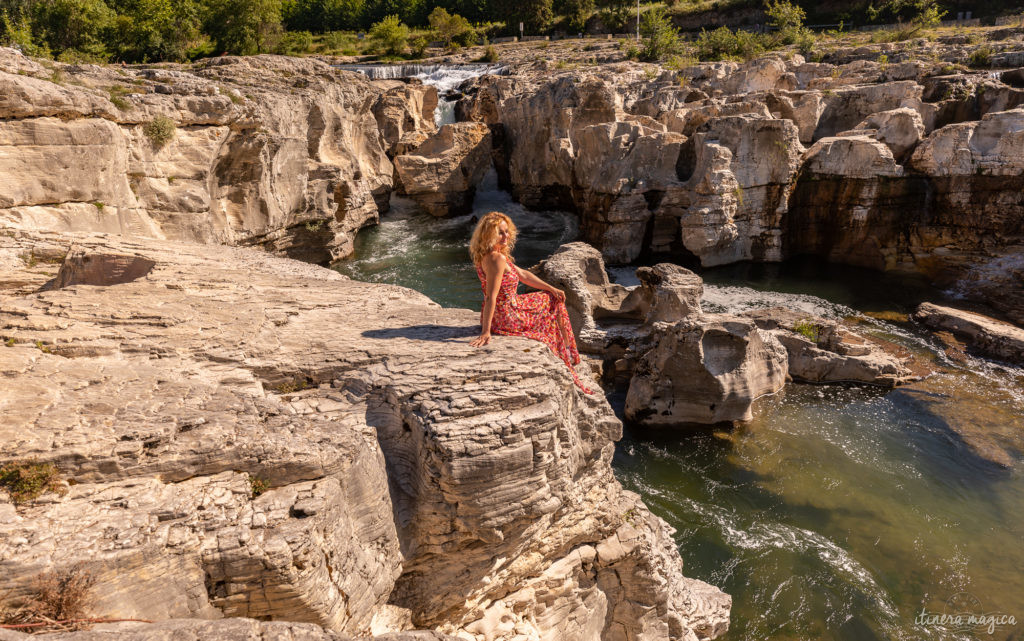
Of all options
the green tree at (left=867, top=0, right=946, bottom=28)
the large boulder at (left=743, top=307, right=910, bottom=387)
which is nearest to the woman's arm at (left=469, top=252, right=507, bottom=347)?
the large boulder at (left=743, top=307, right=910, bottom=387)

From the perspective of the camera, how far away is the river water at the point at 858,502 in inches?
314

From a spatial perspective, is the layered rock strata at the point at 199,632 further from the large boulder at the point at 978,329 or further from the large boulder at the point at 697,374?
the large boulder at the point at 978,329

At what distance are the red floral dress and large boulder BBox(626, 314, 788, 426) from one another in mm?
6599

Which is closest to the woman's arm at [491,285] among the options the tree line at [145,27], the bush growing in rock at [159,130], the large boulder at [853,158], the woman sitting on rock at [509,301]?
the woman sitting on rock at [509,301]

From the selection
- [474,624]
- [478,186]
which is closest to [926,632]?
[474,624]

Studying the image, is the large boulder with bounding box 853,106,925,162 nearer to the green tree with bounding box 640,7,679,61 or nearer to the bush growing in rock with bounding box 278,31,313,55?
the green tree with bounding box 640,7,679,61

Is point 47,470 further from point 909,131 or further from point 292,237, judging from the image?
point 909,131

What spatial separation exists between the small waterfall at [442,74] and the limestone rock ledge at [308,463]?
99.0 feet

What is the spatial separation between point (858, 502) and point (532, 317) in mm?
8112

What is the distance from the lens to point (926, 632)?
7.57m

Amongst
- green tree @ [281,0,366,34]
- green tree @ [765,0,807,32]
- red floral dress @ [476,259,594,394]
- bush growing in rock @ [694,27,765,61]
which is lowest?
red floral dress @ [476,259,594,394]

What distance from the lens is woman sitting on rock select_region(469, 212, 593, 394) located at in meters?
4.79

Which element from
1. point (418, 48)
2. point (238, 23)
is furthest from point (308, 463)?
point (418, 48)

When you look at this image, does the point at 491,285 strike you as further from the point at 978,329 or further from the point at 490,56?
the point at 490,56
